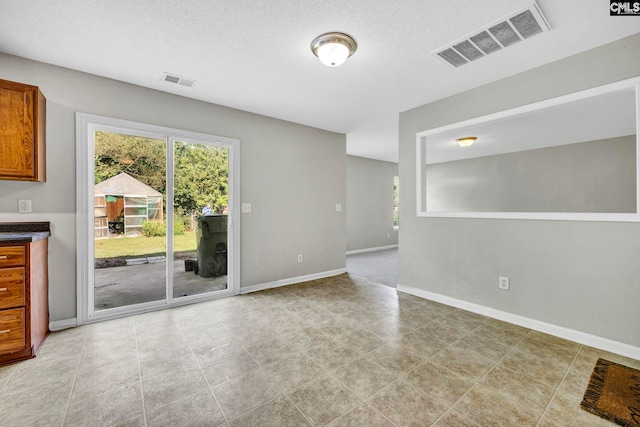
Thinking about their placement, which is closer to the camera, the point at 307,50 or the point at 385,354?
the point at 385,354

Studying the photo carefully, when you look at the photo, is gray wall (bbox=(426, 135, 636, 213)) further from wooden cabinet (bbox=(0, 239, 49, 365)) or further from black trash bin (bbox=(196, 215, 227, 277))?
wooden cabinet (bbox=(0, 239, 49, 365))

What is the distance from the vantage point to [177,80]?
9.52ft

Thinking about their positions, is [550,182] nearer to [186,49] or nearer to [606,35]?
[606,35]

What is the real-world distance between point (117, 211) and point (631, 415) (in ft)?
14.3

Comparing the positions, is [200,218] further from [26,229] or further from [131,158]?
[26,229]

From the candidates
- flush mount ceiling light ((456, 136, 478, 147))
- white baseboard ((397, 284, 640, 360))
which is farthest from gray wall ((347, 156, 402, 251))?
white baseboard ((397, 284, 640, 360))

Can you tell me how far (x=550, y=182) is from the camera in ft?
19.3

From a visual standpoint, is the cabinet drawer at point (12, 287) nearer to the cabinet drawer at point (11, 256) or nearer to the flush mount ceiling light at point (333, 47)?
the cabinet drawer at point (11, 256)

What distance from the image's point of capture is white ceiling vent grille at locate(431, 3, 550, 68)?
194cm

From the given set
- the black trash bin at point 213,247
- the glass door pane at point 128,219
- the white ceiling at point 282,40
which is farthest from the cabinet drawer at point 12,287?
the white ceiling at point 282,40

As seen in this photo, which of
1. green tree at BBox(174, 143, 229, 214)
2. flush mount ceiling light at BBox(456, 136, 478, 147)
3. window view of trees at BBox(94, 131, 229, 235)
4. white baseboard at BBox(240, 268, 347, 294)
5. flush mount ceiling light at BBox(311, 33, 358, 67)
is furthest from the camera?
flush mount ceiling light at BBox(456, 136, 478, 147)

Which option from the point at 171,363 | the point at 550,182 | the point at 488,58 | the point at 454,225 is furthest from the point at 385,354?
the point at 550,182

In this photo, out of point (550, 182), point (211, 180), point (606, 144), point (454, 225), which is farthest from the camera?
point (550, 182)

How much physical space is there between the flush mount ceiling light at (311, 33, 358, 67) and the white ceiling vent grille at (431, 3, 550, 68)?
786 mm
